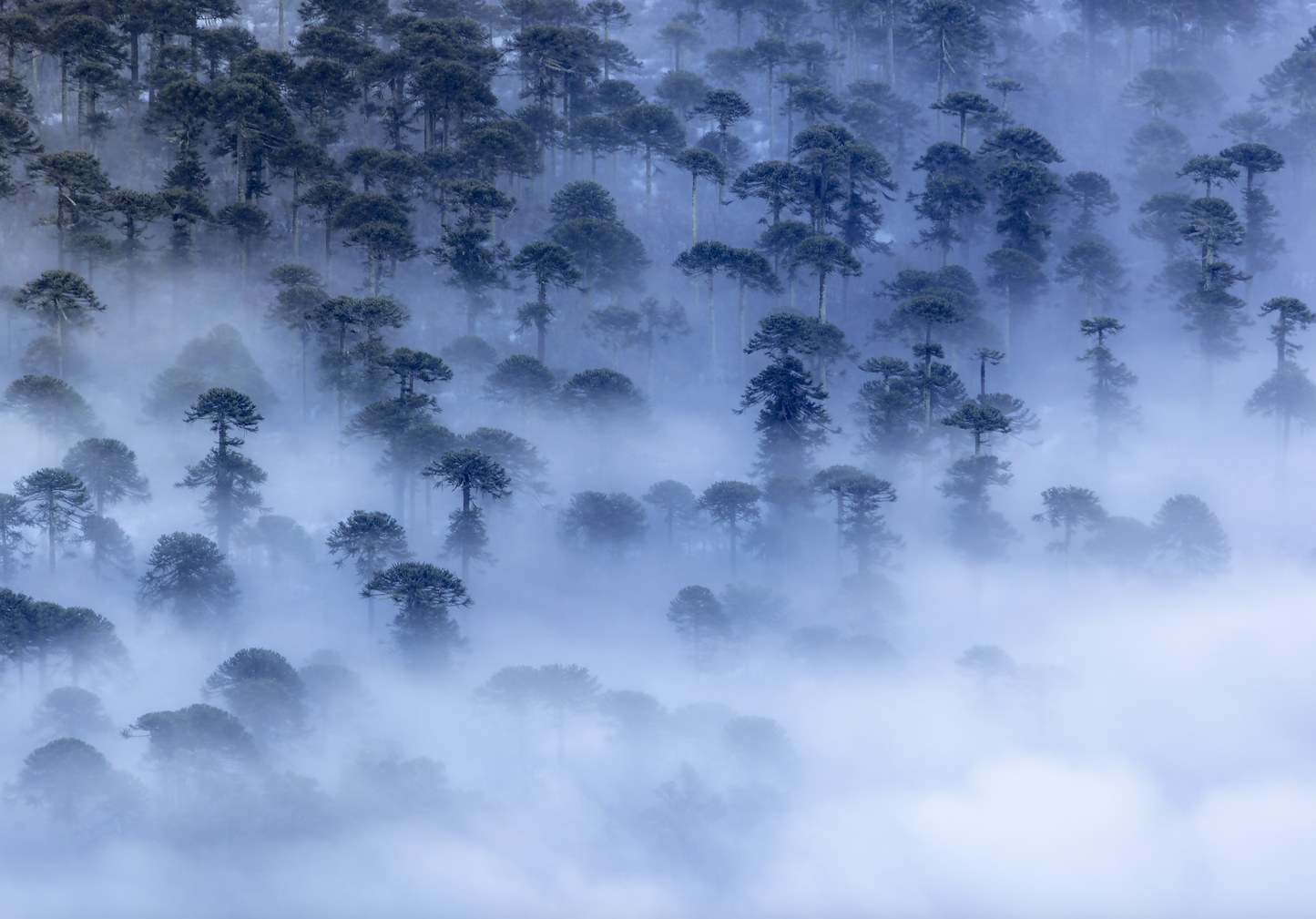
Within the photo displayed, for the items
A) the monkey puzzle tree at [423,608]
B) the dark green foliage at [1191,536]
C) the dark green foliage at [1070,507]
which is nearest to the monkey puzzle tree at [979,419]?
the dark green foliage at [1070,507]

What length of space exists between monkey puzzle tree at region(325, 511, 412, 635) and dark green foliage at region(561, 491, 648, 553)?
33.4ft

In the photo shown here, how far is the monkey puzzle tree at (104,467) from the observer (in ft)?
189

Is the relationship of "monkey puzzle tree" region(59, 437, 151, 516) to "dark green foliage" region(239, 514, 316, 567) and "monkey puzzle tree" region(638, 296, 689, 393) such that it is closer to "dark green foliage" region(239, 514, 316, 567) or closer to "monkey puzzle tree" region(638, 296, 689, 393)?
"dark green foliage" region(239, 514, 316, 567)

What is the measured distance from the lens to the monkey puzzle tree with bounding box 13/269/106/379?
204 feet

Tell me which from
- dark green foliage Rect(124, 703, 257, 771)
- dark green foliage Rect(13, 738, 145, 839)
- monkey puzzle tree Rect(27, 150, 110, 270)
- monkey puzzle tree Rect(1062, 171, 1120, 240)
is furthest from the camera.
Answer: monkey puzzle tree Rect(1062, 171, 1120, 240)

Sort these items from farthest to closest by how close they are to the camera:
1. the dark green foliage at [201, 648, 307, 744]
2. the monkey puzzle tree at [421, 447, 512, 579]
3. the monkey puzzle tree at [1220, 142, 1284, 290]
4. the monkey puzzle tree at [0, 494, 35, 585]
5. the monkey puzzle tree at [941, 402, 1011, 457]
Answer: the monkey puzzle tree at [1220, 142, 1284, 290], the monkey puzzle tree at [941, 402, 1011, 457], the monkey puzzle tree at [421, 447, 512, 579], the monkey puzzle tree at [0, 494, 35, 585], the dark green foliage at [201, 648, 307, 744]

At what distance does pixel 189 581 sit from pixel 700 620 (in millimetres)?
25864

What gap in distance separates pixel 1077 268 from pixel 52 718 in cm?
6831

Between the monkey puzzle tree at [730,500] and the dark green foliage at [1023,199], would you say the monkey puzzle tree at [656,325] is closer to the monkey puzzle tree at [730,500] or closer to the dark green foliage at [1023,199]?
the monkey puzzle tree at [730,500]

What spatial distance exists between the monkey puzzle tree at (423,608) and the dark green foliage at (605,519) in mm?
10430

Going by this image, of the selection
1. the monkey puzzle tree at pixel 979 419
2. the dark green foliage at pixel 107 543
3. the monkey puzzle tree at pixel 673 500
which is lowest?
the dark green foliage at pixel 107 543

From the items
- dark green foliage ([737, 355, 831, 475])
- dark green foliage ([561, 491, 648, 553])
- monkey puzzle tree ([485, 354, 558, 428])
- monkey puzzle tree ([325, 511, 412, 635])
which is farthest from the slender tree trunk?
monkey puzzle tree ([325, 511, 412, 635])

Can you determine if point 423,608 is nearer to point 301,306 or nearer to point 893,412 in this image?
point 301,306

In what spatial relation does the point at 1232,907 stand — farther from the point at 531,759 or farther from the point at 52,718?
the point at 52,718
